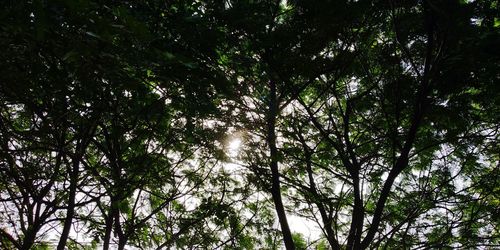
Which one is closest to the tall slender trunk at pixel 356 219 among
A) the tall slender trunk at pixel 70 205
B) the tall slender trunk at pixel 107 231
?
the tall slender trunk at pixel 107 231

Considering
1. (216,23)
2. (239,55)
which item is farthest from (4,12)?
(239,55)

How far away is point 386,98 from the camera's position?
5.89 m

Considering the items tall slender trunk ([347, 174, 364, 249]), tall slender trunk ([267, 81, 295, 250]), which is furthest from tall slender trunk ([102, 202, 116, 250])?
tall slender trunk ([347, 174, 364, 249])

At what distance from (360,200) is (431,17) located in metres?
3.03

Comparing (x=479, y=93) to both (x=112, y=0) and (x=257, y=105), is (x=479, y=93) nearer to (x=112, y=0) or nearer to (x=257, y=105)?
(x=257, y=105)

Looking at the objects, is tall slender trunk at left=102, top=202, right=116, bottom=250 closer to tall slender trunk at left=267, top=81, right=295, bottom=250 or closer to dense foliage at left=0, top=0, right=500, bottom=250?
dense foliage at left=0, top=0, right=500, bottom=250

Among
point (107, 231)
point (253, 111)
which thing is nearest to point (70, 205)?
point (107, 231)

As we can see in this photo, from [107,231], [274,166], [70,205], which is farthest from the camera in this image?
[274,166]

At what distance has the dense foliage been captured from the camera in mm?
3768

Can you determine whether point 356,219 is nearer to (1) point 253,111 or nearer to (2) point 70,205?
(1) point 253,111

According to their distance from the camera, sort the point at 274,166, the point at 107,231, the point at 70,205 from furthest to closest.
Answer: the point at 274,166, the point at 107,231, the point at 70,205

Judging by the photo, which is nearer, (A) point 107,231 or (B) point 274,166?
(A) point 107,231

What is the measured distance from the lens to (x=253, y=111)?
602cm

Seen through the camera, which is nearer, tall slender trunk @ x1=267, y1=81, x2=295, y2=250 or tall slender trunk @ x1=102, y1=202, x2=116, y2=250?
tall slender trunk @ x1=102, y1=202, x2=116, y2=250
